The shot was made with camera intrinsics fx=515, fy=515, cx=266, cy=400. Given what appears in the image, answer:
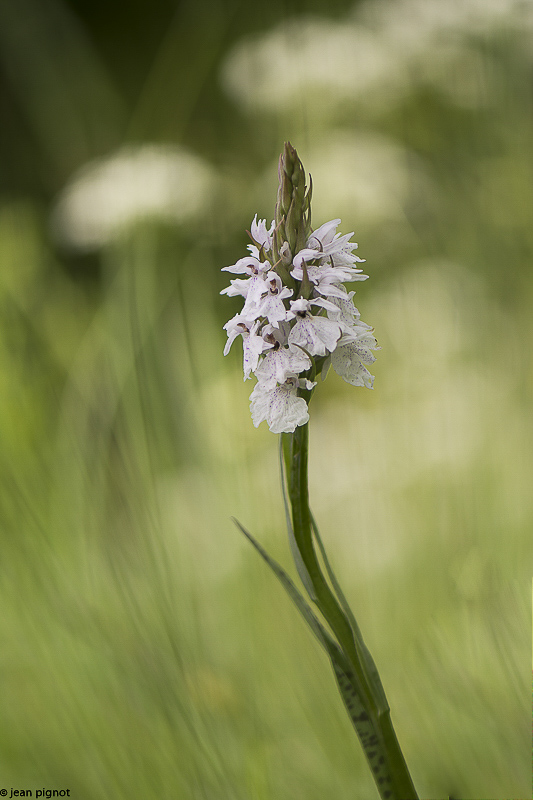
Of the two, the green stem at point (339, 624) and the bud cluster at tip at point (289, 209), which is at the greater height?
the bud cluster at tip at point (289, 209)

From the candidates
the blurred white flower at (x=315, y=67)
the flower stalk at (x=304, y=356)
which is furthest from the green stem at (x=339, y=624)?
the blurred white flower at (x=315, y=67)

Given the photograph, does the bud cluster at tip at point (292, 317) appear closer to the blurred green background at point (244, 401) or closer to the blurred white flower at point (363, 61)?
the blurred green background at point (244, 401)

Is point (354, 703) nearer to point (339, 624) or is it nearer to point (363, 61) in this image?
point (339, 624)

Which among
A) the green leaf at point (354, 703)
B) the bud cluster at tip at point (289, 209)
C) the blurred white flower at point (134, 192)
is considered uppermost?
the blurred white flower at point (134, 192)

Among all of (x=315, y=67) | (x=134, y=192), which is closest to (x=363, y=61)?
(x=315, y=67)

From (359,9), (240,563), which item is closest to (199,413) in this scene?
(240,563)

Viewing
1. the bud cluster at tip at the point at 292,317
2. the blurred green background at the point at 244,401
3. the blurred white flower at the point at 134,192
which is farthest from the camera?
the blurred white flower at the point at 134,192

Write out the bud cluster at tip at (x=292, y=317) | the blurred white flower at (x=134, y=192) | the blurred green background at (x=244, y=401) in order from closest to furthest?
the bud cluster at tip at (x=292, y=317) < the blurred green background at (x=244, y=401) < the blurred white flower at (x=134, y=192)
